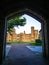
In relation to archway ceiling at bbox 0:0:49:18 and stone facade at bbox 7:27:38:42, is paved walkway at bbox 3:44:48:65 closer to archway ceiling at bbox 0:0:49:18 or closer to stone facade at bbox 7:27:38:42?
archway ceiling at bbox 0:0:49:18

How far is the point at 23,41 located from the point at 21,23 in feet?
38.4

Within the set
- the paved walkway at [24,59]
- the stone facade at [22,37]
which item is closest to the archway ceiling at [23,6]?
the paved walkway at [24,59]

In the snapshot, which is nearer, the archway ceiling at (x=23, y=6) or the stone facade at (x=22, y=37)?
the archway ceiling at (x=23, y=6)

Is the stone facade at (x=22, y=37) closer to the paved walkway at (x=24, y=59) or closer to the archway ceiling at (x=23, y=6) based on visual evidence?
the paved walkway at (x=24, y=59)

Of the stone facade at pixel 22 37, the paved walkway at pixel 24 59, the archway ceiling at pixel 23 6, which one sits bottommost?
the paved walkway at pixel 24 59

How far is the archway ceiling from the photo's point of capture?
35.8 ft

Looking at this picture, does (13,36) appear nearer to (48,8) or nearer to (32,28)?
(32,28)

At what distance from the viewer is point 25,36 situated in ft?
141

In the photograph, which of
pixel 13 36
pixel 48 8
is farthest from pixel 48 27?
pixel 13 36

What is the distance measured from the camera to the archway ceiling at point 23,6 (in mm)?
10920

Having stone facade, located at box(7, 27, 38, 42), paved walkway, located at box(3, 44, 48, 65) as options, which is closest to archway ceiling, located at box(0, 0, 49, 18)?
paved walkway, located at box(3, 44, 48, 65)

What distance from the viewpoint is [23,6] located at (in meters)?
12.3

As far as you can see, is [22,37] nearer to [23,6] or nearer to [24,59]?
[24,59]

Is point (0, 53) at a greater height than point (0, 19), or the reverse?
point (0, 19)
